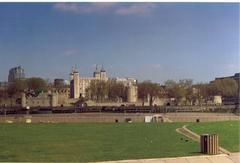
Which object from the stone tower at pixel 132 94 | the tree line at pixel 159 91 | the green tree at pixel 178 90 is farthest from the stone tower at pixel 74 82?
the green tree at pixel 178 90

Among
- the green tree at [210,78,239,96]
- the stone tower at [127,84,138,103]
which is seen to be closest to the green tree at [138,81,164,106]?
the stone tower at [127,84,138,103]

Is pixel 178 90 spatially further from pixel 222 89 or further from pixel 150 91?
pixel 222 89

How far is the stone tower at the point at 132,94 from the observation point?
43.5 m

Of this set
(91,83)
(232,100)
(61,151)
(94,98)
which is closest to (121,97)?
(94,98)

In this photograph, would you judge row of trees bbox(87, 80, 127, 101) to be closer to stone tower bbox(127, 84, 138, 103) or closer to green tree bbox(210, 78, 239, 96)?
stone tower bbox(127, 84, 138, 103)

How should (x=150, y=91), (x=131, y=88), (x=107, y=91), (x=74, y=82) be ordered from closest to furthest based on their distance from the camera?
1. (x=74, y=82)
2. (x=131, y=88)
3. (x=150, y=91)
4. (x=107, y=91)

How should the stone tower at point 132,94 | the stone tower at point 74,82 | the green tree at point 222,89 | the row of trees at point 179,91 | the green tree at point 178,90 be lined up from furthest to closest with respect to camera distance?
the green tree at point 178,90, the stone tower at point 132,94, the row of trees at point 179,91, the green tree at point 222,89, the stone tower at point 74,82

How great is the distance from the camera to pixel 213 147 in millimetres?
8383

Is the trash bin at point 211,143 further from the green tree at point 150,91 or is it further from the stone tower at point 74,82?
the green tree at point 150,91

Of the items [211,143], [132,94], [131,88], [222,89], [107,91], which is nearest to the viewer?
[211,143]

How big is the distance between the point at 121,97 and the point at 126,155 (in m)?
37.7

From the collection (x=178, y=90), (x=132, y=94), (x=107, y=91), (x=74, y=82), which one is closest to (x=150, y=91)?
(x=132, y=94)

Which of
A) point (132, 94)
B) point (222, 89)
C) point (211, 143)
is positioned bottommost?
point (211, 143)

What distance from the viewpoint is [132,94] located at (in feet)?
151
